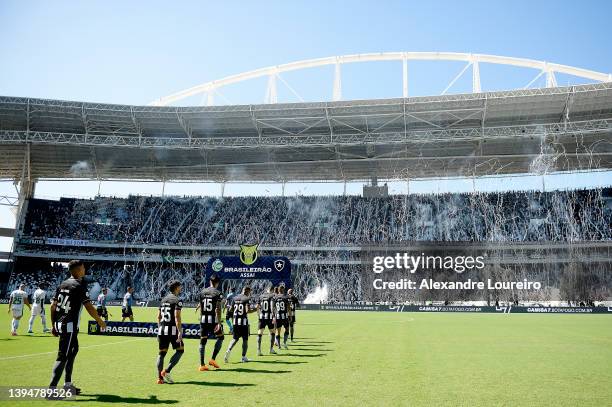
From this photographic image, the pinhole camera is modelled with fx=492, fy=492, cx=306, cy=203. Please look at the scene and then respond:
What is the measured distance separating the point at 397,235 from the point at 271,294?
45242mm

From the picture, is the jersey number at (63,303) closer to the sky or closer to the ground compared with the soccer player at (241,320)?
closer to the sky

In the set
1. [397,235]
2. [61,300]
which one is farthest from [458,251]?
[61,300]

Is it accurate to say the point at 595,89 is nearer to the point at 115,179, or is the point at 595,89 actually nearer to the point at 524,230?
the point at 524,230

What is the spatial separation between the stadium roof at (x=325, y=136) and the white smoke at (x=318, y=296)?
14.9m

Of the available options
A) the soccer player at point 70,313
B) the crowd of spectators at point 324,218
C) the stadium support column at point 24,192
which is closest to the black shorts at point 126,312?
the soccer player at point 70,313

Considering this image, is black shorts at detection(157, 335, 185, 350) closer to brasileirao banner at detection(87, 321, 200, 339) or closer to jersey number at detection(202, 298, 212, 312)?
jersey number at detection(202, 298, 212, 312)

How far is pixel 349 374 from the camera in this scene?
10.8 m

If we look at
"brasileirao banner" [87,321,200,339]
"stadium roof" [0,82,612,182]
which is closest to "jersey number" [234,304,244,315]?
"brasileirao banner" [87,321,200,339]

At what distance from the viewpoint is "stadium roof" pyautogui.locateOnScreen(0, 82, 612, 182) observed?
47875 millimetres

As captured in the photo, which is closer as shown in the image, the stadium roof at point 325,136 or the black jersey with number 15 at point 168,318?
the black jersey with number 15 at point 168,318

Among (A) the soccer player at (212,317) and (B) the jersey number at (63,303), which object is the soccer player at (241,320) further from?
(B) the jersey number at (63,303)

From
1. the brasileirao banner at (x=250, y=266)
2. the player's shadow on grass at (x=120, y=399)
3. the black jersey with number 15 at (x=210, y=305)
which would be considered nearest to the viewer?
the player's shadow on grass at (x=120, y=399)

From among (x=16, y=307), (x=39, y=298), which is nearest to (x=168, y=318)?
(x=16, y=307)

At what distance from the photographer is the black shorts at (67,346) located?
8206 millimetres
